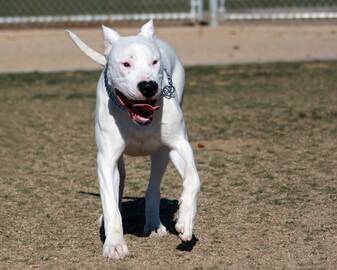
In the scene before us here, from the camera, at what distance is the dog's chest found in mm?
5402

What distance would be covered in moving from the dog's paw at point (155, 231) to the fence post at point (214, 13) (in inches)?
408

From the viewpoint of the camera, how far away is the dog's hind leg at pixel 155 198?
5867 mm

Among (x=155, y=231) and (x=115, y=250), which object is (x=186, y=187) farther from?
(x=155, y=231)

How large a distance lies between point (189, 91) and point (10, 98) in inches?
74.6

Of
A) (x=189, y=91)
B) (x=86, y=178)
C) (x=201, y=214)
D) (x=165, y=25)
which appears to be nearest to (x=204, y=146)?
(x=86, y=178)

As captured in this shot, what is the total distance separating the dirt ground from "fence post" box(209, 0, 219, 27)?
0.15 metres

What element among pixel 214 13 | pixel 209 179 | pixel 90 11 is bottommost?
pixel 90 11

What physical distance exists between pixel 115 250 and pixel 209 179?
2075 millimetres

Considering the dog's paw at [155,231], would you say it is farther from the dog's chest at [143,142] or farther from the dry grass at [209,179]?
the dog's chest at [143,142]

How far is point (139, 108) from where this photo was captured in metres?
5.20

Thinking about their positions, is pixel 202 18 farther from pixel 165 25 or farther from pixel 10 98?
pixel 10 98

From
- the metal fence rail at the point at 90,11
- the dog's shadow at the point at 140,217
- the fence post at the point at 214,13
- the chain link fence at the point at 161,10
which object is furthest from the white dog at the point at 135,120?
the metal fence rail at the point at 90,11

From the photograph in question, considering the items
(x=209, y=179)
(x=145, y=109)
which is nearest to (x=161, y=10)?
(x=209, y=179)

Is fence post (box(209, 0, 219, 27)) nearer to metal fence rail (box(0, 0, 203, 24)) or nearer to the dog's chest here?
metal fence rail (box(0, 0, 203, 24))
